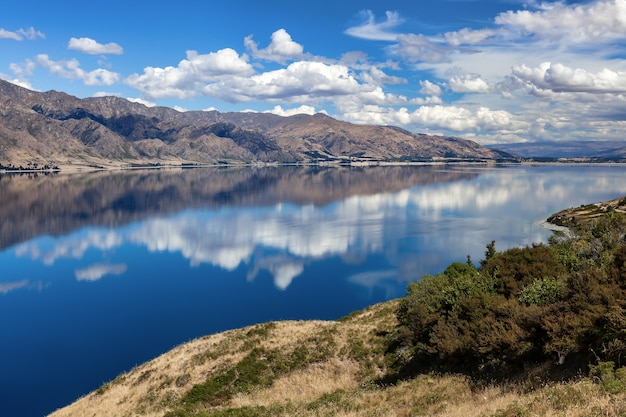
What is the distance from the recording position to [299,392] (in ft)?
129

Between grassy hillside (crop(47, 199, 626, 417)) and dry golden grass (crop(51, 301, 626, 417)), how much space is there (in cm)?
13

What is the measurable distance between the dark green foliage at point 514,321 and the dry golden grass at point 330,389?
9.28 ft

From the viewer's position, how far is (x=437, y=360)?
118 feet

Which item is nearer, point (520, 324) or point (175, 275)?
point (520, 324)

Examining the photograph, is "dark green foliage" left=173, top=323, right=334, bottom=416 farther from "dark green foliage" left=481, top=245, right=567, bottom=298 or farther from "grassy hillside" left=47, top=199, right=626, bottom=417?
"dark green foliage" left=481, top=245, right=567, bottom=298

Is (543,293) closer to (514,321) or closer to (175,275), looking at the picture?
(514,321)

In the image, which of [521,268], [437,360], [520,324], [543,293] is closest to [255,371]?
[437,360]

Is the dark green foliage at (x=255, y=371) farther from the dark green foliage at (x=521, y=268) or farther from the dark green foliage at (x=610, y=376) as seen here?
the dark green foliage at (x=610, y=376)

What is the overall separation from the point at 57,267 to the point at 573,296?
12109 cm

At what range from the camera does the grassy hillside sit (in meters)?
23.7

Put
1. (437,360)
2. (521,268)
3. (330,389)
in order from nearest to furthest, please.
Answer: (437,360) → (330,389) → (521,268)

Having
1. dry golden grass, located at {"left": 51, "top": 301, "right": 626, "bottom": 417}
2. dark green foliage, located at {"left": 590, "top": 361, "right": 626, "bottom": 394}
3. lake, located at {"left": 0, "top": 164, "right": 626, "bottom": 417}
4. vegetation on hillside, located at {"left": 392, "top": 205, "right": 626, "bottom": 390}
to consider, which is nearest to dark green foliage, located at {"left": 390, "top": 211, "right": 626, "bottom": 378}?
vegetation on hillside, located at {"left": 392, "top": 205, "right": 626, "bottom": 390}

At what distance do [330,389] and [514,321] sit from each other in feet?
53.7

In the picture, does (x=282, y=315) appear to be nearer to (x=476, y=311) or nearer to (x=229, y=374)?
(x=229, y=374)
